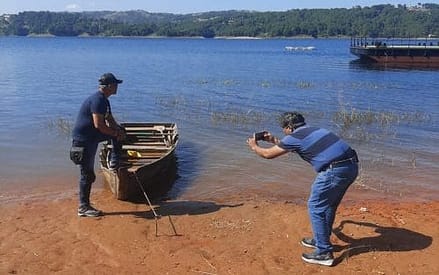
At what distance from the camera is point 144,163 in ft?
40.2

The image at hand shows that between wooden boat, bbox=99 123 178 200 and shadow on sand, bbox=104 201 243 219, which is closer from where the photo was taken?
shadow on sand, bbox=104 201 243 219

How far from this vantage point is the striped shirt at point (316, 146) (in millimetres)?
6710

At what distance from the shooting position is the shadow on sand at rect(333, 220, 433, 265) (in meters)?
7.63

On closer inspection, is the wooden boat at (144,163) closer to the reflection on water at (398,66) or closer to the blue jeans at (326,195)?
the blue jeans at (326,195)

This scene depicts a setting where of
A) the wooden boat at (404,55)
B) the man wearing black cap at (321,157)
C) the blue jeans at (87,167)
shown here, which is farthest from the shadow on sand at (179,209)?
the wooden boat at (404,55)

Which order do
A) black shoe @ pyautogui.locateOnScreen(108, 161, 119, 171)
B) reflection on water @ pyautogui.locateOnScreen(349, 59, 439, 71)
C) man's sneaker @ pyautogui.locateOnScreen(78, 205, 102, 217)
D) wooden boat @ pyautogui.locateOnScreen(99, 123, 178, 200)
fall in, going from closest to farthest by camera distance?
man's sneaker @ pyautogui.locateOnScreen(78, 205, 102, 217)
black shoe @ pyautogui.locateOnScreen(108, 161, 119, 171)
wooden boat @ pyautogui.locateOnScreen(99, 123, 178, 200)
reflection on water @ pyautogui.locateOnScreen(349, 59, 439, 71)

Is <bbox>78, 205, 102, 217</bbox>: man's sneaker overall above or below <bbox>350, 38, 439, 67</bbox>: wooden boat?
below

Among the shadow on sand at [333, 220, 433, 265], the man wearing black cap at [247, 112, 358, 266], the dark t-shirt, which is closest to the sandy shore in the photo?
the shadow on sand at [333, 220, 433, 265]

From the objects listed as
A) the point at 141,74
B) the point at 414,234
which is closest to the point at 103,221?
the point at 414,234

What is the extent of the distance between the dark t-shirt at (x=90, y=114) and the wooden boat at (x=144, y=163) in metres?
1.26

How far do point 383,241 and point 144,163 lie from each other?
5959 millimetres

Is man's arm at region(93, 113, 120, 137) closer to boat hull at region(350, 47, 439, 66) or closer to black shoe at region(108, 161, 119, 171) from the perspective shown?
black shoe at region(108, 161, 119, 171)

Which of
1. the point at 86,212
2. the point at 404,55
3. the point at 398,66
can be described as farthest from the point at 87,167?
the point at 404,55

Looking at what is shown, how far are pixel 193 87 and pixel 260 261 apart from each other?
87.5 ft
